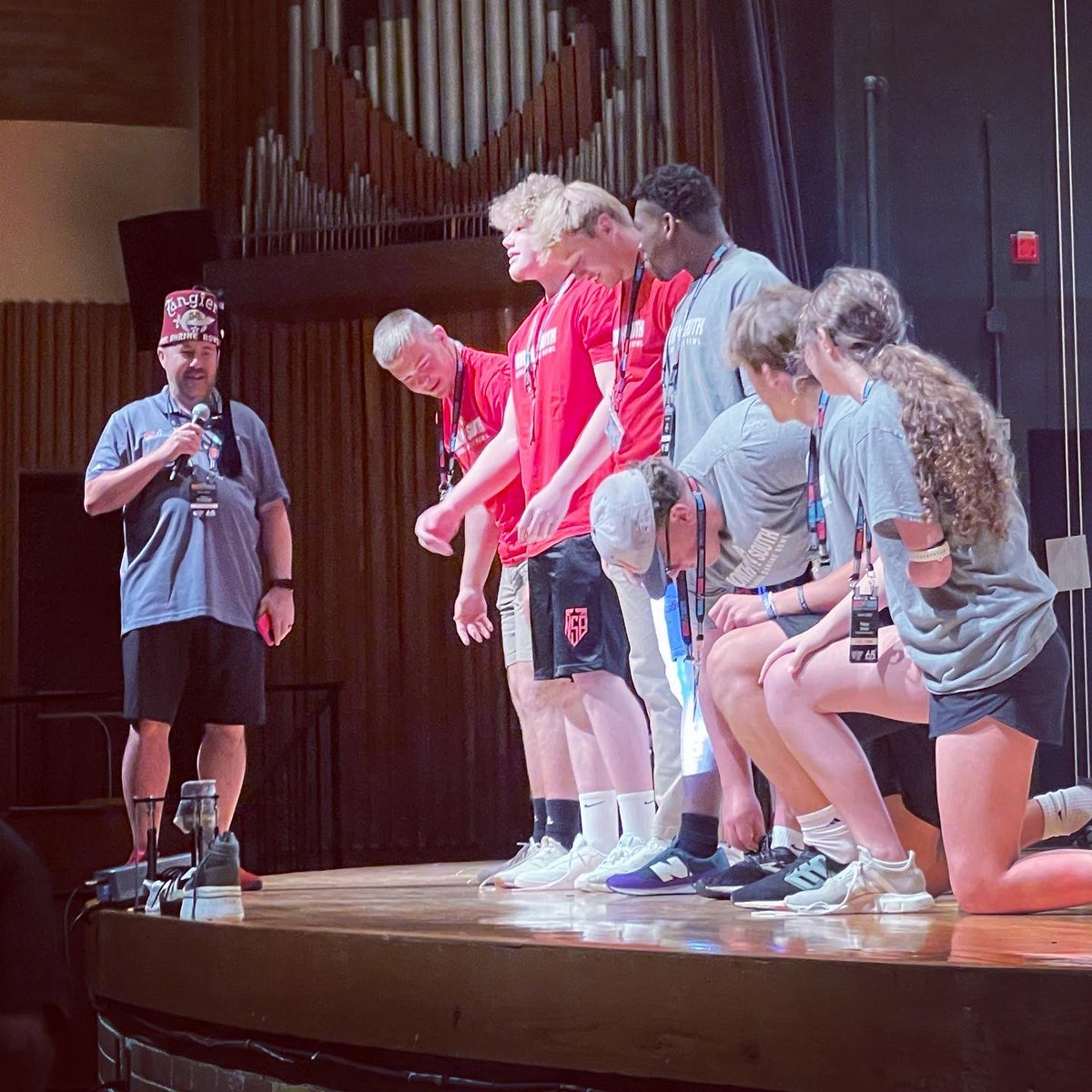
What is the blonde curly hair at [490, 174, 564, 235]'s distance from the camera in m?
3.64

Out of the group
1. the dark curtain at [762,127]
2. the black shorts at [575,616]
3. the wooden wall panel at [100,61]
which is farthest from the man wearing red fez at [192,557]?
the wooden wall panel at [100,61]

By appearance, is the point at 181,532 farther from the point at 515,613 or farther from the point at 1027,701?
the point at 1027,701

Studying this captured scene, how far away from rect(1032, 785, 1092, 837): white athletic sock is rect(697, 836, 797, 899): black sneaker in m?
0.43

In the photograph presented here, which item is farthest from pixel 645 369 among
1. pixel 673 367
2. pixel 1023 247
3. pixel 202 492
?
pixel 1023 247

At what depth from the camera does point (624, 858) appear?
328 centimetres

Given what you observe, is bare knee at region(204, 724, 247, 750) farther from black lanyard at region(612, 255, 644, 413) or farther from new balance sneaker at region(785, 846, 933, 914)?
new balance sneaker at region(785, 846, 933, 914)

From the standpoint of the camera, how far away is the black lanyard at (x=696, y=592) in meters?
2.95

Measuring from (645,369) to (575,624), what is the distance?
0.53 metres

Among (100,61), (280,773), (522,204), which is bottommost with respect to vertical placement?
(280,773)

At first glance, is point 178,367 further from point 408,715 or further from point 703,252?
point 408,715

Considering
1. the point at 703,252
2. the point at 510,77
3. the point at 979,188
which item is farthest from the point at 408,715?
the point at 703,252

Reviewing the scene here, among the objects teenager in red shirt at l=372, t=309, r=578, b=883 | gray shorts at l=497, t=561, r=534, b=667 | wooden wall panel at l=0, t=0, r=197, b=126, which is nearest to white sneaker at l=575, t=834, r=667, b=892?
teenager in red shirt at l=372, t=309, r=578, b=883

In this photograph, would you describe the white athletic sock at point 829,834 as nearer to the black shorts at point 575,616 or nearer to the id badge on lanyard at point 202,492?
the black shorts at point 575,616

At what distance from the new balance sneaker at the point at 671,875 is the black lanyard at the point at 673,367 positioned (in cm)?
75
